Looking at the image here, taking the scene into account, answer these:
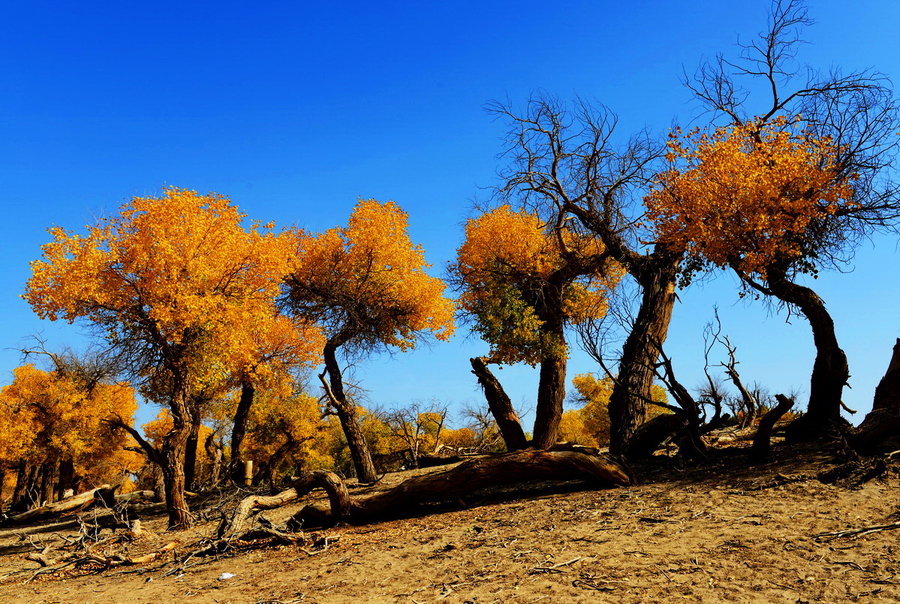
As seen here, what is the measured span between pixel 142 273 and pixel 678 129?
51.3ft

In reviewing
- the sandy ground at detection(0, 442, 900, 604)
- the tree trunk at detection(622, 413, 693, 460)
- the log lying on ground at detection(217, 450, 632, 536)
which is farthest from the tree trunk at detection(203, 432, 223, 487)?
the tree trunk at detection(622, 413, 693, 460)

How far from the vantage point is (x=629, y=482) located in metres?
12.3

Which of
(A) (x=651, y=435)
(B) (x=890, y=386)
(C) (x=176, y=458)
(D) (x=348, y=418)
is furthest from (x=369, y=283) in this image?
(B) (x=890, y=386)

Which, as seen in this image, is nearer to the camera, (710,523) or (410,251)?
(710,523)

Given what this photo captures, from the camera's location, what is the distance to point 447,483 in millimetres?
13000

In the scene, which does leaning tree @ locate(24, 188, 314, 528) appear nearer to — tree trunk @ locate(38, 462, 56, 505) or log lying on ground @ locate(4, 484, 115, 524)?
log lying on ground @ locate(4, 484, 115, 524)

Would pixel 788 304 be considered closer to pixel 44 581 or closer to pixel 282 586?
Answer: pixel 282 586

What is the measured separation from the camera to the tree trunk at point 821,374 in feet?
45.5

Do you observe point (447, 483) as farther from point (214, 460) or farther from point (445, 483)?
point (214, 460)

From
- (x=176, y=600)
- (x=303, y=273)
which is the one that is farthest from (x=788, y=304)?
(x=303, y=273)

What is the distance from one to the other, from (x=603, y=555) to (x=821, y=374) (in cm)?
943

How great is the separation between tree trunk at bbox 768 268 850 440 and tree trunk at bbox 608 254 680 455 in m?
3.77

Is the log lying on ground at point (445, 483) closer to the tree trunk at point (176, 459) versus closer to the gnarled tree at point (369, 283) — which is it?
the tree trunk at point (176, 459)

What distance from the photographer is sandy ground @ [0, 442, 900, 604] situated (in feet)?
20.7
